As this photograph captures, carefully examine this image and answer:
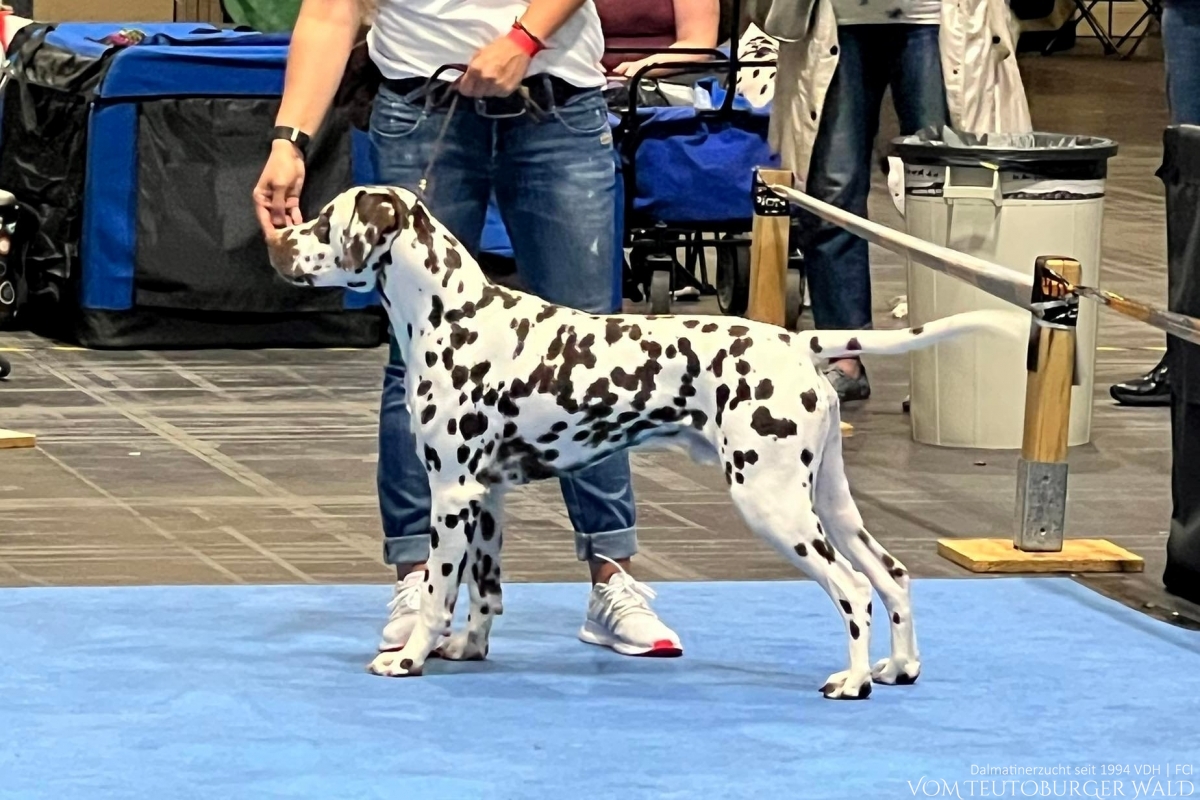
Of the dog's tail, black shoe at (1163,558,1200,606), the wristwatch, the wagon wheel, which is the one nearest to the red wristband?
the wristwatch

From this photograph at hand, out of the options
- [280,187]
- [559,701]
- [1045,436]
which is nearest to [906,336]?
[559,701]

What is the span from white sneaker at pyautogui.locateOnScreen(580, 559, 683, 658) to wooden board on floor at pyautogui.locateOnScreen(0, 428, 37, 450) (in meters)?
2.29

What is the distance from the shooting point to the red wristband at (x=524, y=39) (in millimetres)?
3789

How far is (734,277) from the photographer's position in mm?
8164

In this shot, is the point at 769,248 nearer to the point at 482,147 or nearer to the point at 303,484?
the point at 303,484

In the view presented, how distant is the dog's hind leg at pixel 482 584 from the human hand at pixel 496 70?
2.20 feet

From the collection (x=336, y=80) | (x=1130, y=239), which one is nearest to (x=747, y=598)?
(x=336, y=80)

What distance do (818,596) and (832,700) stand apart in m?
0.77

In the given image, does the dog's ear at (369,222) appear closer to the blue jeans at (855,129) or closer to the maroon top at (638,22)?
the blue jeans at (855,129)

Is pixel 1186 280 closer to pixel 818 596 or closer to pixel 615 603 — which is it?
pixel 818 596

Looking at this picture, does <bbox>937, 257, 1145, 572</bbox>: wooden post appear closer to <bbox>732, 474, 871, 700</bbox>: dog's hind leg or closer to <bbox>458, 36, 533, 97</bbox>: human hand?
<bbox>732, 474, 871, 700</bbox>: dog's hind leg

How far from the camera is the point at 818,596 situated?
451 cm

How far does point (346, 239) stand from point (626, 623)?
0.86 m

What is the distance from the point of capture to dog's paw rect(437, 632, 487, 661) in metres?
3.96
